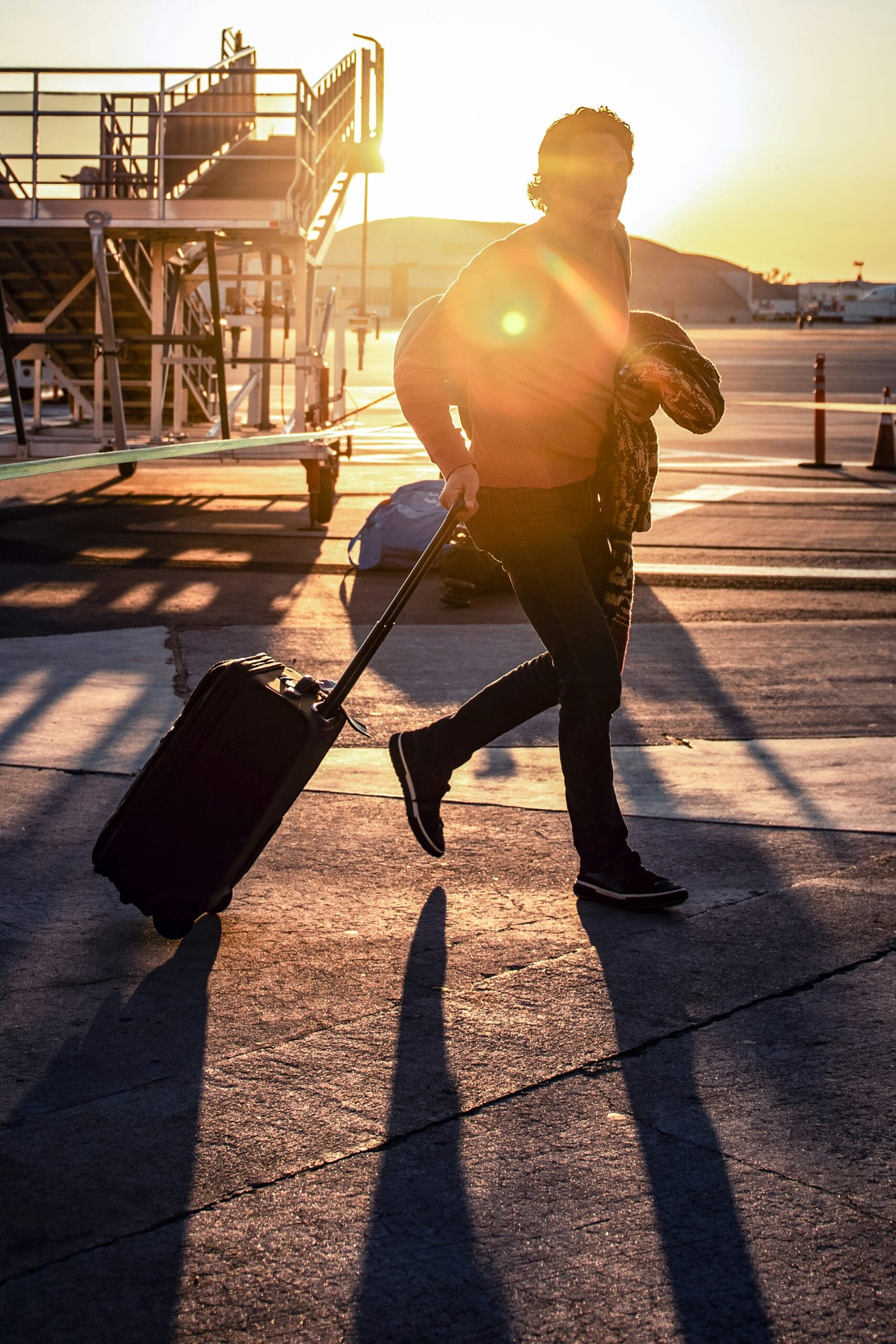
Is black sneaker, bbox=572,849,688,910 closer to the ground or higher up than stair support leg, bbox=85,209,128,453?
closer to the ground

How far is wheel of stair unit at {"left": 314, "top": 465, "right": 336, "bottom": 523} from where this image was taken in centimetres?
1170

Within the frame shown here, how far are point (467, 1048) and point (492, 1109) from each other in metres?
0.27

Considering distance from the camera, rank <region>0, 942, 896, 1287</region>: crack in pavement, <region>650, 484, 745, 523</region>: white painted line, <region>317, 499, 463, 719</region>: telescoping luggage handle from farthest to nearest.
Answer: <region>650, 484, 745, 523</region>: white painted line, <region>317, 499, 463, 719</region>: telescoping luggage handle, <region>0, 942, 896, 1287</region>: crack in pavement

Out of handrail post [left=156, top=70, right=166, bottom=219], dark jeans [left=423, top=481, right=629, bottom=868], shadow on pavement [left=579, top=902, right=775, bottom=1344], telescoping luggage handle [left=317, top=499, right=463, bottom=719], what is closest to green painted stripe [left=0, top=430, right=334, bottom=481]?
telescoping luggage handle [left=317, top=499, right=463, bottom=719]

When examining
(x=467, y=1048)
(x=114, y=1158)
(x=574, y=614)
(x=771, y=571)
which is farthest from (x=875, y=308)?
(x=114, y=1158)

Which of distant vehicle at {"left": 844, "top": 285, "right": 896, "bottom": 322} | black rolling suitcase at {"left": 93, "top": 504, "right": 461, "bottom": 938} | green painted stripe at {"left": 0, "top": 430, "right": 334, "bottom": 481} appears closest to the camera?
black rolling suitcase at {"left": 93, "top": 504, "right": 461, "bottom": 938}

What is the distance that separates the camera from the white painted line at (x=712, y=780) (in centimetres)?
476

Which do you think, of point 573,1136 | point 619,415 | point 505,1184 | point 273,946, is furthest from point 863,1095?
point 619,415

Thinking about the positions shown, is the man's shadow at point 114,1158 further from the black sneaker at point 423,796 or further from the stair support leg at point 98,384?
the stair support leg at point 98,384

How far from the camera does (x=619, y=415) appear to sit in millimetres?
3824

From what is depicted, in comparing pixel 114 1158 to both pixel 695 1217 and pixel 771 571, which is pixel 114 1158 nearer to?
pixel 695 1217

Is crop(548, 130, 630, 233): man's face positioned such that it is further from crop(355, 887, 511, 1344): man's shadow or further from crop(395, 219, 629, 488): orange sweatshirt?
crop(355, 887, 511, 1344): man's shadow

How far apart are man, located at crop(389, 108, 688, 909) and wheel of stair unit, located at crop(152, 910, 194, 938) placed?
108 centimetres

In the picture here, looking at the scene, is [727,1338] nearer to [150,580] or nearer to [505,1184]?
[505,1184]
